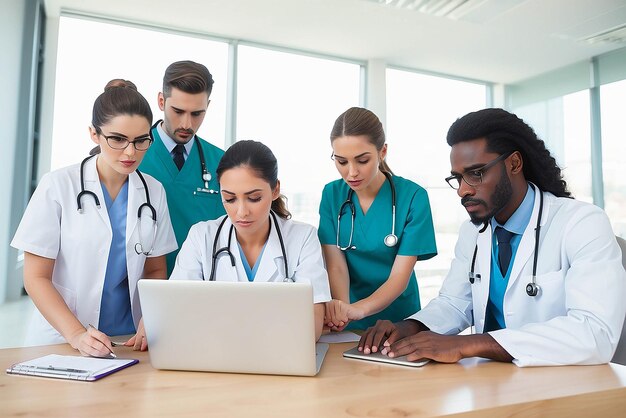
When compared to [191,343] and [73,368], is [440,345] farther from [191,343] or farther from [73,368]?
[73,368]

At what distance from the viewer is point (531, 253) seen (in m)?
1.30

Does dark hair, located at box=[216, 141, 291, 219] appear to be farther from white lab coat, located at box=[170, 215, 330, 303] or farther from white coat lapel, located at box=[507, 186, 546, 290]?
white coat lapel, located at box=[507, 186, 546, 290]

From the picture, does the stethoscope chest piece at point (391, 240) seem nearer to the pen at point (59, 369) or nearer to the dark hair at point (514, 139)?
the dark hair at point (514, 139)

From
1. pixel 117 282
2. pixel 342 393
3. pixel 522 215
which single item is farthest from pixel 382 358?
pixel 117 282

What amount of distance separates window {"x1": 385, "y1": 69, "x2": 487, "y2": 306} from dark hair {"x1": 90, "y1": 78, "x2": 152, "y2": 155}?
13.8 ft

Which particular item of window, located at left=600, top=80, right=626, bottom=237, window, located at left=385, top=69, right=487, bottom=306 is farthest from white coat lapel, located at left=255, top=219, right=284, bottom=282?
window, located at left=600, top=80, right=626, bottom=237

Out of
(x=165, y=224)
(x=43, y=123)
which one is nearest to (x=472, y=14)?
(x=165, y=224)

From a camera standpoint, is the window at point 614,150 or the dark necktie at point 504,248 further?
the window at point 614,150

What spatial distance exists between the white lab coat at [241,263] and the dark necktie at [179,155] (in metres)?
0.54

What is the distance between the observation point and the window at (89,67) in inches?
167

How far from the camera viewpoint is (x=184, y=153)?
1.96 meters

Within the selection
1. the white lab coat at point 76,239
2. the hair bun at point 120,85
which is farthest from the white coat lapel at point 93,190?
the hair bun at point 120,85

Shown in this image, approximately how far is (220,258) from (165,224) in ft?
0.92

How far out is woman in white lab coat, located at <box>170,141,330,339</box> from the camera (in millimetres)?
1379
